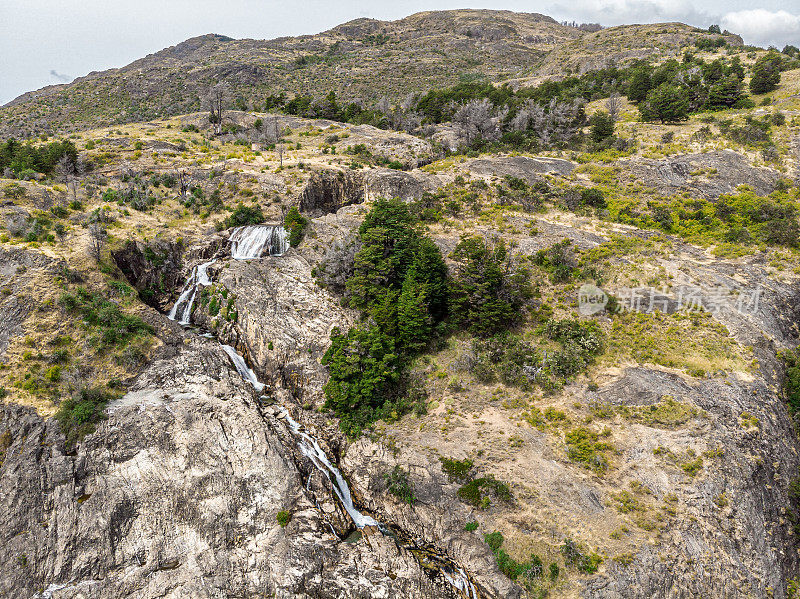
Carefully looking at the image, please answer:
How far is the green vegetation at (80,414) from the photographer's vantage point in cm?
2506

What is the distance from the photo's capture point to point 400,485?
25641 millimetres

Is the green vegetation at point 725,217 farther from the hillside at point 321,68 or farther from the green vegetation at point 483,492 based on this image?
the hillside at point 321,68

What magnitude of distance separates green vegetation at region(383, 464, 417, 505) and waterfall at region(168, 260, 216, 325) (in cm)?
2625

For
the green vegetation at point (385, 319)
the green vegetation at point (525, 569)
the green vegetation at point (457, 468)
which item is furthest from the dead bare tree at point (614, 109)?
the green vegetation at point (525, 569)

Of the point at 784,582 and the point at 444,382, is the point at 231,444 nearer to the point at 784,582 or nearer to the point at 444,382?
the point at 444,382

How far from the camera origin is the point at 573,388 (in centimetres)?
3002

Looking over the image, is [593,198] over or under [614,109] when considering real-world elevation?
under

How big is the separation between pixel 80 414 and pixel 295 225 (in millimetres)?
27171

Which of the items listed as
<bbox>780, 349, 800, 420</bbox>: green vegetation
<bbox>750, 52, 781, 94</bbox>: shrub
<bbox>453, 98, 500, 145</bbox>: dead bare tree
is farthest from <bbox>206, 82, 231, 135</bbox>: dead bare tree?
<bbox>750, 52, 781, 94</bbox>: shrub

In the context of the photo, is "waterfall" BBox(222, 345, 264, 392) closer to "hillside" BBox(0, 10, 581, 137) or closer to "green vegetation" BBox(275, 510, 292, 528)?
"green vegetation" BBox(275, 510, 292, 528)

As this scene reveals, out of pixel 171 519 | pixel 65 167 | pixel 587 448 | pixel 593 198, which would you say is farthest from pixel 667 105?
pixel 65 167

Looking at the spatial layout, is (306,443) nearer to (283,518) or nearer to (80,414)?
(283,518)

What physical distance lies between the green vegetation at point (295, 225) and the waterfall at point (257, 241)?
69cm

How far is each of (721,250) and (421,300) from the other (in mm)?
30534
